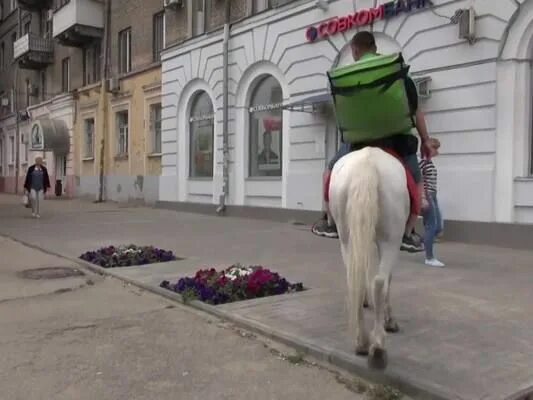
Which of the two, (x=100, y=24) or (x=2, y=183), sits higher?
(x=100, y=24)

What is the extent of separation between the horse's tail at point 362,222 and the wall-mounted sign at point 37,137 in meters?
27.1

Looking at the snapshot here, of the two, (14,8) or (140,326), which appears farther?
(14,8)

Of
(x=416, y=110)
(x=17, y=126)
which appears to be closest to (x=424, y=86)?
(x=416, y=110)

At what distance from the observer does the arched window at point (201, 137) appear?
1921cm

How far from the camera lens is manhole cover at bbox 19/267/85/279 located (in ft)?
28.2

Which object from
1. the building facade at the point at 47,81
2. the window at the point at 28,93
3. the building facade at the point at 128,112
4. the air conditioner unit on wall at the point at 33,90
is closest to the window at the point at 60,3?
the building facade at the point at 47,81

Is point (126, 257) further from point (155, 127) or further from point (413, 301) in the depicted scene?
point (155, 127)

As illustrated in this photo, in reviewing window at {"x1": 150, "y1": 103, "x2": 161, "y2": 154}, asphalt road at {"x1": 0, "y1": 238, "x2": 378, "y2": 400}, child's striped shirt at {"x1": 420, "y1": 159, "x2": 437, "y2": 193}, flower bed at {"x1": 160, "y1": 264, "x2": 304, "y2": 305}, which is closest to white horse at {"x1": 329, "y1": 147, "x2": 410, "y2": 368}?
asphalt road at {"x1": 0, "y1": 238, "x2": 378, "y2": 400}

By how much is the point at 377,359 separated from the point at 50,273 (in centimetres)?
606

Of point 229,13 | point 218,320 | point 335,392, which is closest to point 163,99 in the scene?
point 229,13

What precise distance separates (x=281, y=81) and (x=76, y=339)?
38.8 ft

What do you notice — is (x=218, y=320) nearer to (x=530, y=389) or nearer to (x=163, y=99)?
(x=530, y=389)

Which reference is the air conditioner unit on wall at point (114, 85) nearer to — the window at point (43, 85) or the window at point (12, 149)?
the window at point (43, 85)

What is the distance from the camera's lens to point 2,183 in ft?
127
